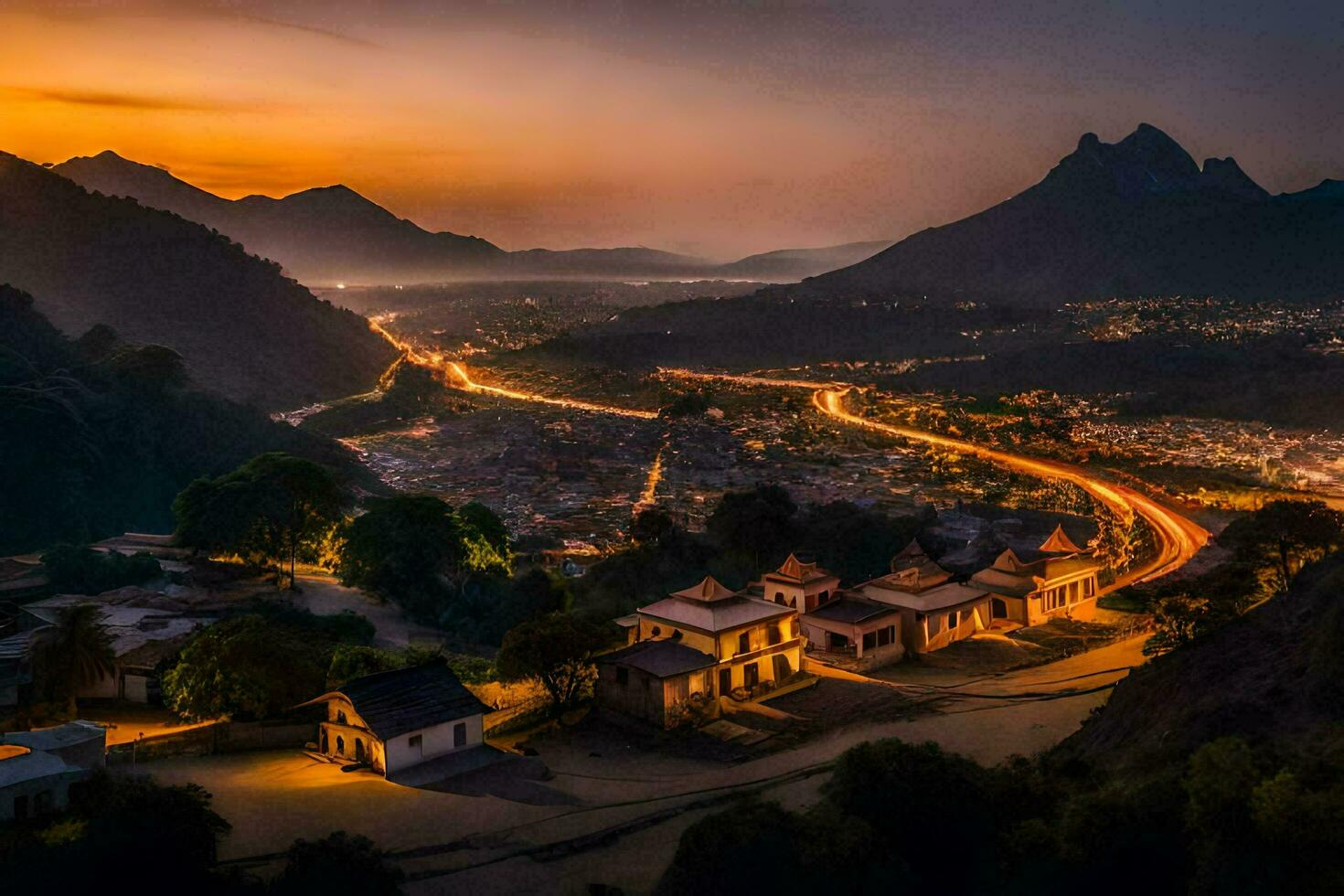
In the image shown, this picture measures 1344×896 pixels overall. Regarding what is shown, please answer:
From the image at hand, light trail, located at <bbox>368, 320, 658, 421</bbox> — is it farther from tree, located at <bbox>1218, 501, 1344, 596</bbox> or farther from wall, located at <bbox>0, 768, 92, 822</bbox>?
wall, located at <bbox>0, 768, 92, 822</bbox>

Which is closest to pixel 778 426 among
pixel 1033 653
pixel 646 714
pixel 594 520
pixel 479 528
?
pixel 594 520

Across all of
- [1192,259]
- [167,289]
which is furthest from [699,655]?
[1192,259]

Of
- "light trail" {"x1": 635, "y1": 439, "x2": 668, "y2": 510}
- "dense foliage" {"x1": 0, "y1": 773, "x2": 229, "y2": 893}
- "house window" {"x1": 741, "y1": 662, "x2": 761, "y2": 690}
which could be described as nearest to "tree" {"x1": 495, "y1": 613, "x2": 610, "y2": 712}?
"house window" {"x1": 741, "y1": 662, "x2": 761, "y2": 690}

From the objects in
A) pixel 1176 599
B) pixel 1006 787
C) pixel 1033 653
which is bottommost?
pixel 1033 653

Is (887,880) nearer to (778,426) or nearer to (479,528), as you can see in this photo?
(479,528)

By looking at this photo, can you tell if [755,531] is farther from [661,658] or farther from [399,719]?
[399,719]

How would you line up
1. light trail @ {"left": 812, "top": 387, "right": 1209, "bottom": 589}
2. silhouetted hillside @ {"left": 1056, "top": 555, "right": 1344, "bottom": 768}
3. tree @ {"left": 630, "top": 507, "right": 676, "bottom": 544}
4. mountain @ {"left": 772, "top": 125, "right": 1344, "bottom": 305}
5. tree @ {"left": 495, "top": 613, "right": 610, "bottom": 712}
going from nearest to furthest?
silhouetted hillside @ {"left": 1056, "top": 555, "right": 1344, "bottom": 768}, tree @ {"left": 495, "top": 613, "right": 610, "bottom": 712}, light trail @ {"left": 812, "top": 387, "right": 1209, "bottom": 589}, tree @ {"left": 630, "top": 507, "right": 676, "bottom": 544}, mountain @ {"left": 772, "top": 125, "right": 1344, "bottom": 305}
